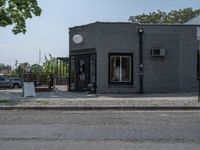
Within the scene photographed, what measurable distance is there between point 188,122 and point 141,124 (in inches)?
62.7

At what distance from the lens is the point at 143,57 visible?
32094 millimetres

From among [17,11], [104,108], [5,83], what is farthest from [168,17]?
[104,108]

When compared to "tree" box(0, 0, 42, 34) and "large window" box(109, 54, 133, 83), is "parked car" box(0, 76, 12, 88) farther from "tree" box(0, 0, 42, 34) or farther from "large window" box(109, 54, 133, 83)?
"large window" box(109, 54, 133, 83)

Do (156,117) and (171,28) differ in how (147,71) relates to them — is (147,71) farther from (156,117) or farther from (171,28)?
(156,117)

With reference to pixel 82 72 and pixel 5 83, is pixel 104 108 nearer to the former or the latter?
pixel 82 72

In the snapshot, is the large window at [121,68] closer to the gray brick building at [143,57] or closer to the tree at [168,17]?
the gray brick building at [143,57]

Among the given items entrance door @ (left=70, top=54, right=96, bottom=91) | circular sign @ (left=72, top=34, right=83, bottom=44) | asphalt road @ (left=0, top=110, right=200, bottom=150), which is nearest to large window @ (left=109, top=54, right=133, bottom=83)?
entrance door @ (left=70, top=54, right=96, bottom=91)

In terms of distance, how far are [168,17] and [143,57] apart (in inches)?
1638

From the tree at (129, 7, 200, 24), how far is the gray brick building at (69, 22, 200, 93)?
126ft

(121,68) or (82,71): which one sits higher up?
(121,68)

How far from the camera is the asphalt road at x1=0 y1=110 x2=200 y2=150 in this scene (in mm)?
11828

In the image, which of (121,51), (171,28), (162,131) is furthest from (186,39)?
(162,131)

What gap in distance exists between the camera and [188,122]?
16.5m

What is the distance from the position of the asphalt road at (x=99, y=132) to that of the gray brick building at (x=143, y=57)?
1365 centimetres
